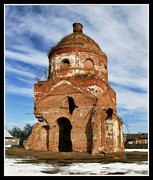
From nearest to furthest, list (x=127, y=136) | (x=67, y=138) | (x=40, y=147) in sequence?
1. (x=40, y=147)
2. (x=67, y=138)
3. (x=127, y=136)

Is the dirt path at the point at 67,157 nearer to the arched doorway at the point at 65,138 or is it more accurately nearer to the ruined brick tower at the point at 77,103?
the ruined brick tower at the point at 77,103

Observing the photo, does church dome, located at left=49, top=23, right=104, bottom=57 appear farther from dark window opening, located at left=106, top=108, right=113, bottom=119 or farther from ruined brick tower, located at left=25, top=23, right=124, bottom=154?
dark window opening, located at left=106, top=108, right=113, bottom=119

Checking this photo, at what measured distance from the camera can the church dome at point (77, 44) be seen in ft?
68.4

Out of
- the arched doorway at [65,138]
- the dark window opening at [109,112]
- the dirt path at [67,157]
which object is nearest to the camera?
the dirt path at [67,157]

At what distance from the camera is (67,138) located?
21812mm

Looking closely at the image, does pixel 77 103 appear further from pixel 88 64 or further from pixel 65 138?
pixel 65 138

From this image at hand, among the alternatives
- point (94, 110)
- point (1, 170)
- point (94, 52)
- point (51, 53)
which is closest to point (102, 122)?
point (94, 110)

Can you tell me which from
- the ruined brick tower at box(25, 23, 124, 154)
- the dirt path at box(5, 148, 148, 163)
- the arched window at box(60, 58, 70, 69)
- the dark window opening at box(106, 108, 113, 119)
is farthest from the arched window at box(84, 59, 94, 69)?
the dirt path at box(5, 148, 148, 163)

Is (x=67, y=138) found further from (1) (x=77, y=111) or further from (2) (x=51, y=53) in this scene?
(2) (x=51, y=53)

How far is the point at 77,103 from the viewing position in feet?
60.1

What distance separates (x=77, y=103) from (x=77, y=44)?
5.46 m

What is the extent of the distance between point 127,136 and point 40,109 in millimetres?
38183

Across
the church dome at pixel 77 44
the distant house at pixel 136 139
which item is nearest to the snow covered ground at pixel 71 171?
the church dome at pixel 77 44

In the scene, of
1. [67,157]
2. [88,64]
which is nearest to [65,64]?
[88,64]
